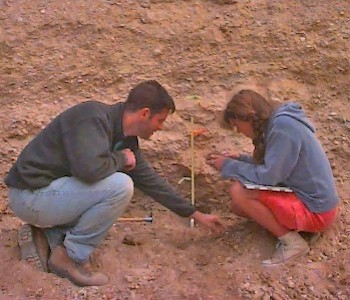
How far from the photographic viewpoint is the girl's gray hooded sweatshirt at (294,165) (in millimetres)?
3432

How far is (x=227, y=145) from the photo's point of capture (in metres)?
4.39

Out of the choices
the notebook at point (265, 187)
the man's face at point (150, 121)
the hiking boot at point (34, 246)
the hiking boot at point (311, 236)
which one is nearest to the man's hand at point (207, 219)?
the notebook at point (265, 187)

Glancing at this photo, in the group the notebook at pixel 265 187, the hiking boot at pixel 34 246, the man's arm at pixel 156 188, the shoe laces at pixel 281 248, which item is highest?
the notebook at pixel 265 187

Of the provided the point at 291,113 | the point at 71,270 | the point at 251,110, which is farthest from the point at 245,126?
the point at 71,270

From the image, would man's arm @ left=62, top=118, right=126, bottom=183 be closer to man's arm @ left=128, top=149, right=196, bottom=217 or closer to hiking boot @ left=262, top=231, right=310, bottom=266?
man's arm @ left=128, top=149, right=196, bottom=217

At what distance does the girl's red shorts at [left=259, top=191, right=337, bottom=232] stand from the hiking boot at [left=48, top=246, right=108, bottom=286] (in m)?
0.91

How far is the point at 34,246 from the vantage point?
359cm

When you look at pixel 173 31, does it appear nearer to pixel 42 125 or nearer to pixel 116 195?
pixel 42 125

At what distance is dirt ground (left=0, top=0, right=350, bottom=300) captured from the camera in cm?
384

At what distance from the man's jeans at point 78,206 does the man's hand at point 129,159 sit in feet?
0.23

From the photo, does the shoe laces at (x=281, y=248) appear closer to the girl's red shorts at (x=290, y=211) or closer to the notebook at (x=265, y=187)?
the girl's red shorts at (x=290, y=211)

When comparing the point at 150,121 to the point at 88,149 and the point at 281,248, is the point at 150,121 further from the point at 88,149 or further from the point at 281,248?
the point at 281,248

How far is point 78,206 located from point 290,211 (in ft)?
3.50

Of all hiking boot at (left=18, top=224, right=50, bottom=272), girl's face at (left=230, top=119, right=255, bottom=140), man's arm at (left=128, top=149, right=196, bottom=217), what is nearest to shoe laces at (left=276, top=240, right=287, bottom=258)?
man's arm at (left=128, top=149, right=196, bottom=217)
